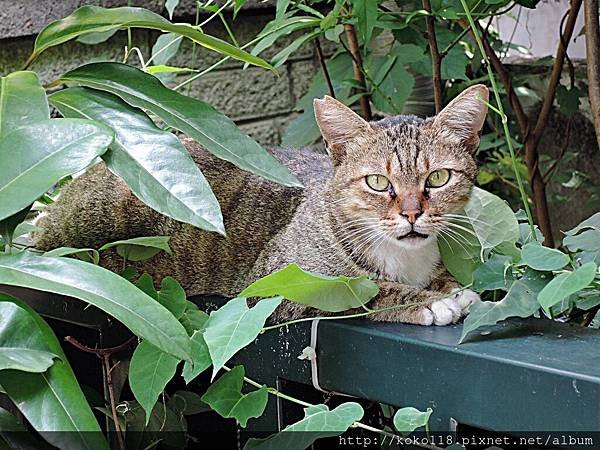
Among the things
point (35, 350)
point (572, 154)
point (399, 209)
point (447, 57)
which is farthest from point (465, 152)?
point (572, 154)

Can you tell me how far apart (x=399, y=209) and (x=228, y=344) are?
21.8 inches

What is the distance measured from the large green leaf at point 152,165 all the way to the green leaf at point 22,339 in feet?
0.57

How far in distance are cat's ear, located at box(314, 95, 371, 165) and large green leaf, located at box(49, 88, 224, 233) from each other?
442mm

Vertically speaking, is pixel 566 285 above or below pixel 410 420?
above

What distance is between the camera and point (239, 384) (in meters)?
1.06

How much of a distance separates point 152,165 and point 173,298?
202 millimetres

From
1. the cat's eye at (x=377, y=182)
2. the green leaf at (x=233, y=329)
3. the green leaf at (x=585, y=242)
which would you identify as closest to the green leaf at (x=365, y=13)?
the cat's eye at (x=377, y=182)

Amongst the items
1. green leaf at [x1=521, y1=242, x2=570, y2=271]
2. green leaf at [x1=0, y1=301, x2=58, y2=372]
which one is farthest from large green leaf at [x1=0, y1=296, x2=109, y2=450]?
green leaf at [x1=521, y1=242, x2=570, y2=271]

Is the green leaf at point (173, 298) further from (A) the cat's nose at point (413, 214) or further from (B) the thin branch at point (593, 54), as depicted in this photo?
(B) the thin branch at point (593, 54)

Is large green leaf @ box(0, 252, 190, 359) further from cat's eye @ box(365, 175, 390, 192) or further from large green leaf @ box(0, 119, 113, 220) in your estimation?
cat's eye @ box(365, 175, 390, 192)

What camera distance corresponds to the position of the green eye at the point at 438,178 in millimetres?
1439

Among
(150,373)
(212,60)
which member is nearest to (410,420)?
(150,373)

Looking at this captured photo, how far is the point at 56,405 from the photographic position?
2.92 ft

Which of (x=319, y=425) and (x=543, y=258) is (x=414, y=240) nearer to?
(x=543, y=258)
